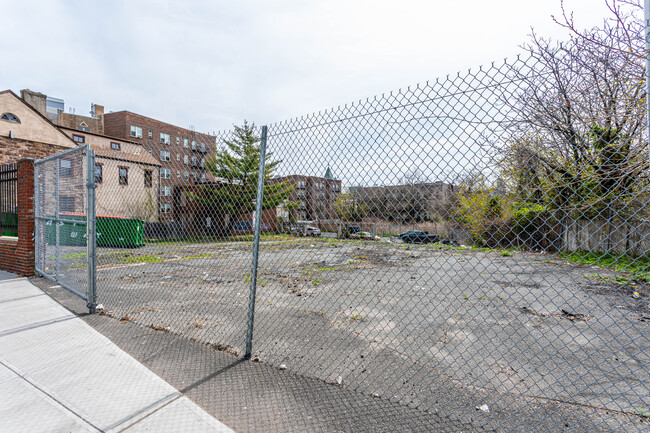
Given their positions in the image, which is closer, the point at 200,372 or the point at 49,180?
the point at 200,372

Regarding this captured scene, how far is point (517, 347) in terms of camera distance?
12.4ft

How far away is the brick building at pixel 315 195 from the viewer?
3.14 meters

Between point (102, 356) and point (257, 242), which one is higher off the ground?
point (257, 242)

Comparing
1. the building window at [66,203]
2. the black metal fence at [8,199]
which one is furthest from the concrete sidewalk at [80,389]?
the black metal fence at [8,199]

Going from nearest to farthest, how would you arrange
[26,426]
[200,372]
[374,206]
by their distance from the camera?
1. [26,426]
2. [374,206]
3. [200,372]

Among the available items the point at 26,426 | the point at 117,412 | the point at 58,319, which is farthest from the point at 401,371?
the point at 58,319

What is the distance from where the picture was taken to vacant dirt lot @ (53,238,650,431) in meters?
2.73

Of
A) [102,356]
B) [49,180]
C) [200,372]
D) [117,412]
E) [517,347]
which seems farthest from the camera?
[49,180]

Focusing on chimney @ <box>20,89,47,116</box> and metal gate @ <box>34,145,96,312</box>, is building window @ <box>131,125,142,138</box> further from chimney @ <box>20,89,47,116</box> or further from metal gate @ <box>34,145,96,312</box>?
metal gate @ <box>34,145,96,312</box>

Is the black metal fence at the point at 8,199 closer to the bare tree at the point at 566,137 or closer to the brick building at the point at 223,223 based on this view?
the brick building at the point at 223,223

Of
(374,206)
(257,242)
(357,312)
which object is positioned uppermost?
(374,206)

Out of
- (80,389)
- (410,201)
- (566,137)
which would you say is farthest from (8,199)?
(566,137)

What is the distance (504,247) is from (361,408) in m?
1.66

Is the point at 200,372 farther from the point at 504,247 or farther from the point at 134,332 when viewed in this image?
the point at 504,247
